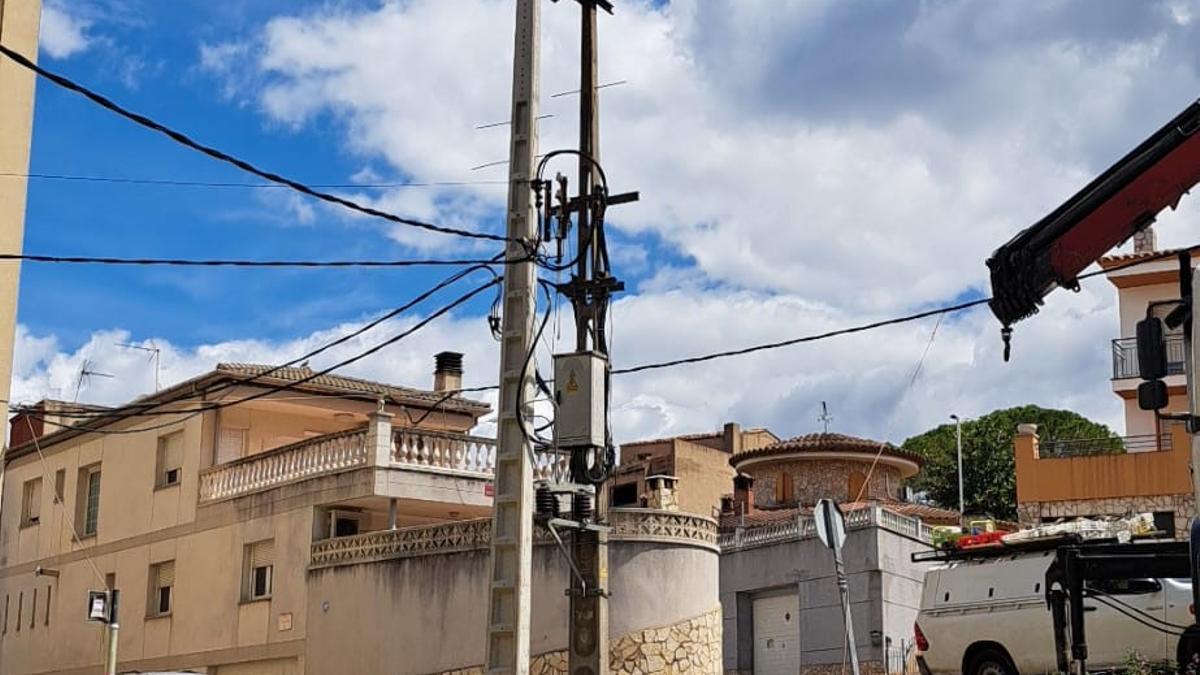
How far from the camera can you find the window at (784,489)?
1819 inches

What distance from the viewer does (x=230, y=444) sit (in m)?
37.0

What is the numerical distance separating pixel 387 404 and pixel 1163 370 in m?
27.8

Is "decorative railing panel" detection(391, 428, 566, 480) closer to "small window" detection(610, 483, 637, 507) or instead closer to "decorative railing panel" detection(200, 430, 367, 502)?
"decorative railing panel" detection(200, 430, 367, 502)

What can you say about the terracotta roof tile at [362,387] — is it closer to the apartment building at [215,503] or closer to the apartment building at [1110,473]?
the apartment building at [215,503]

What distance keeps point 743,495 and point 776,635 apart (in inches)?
438

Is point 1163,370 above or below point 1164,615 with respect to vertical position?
above

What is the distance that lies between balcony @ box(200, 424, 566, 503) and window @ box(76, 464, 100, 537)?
7.14m

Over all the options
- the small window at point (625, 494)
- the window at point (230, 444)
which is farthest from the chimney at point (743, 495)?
the window at point (230, 444)

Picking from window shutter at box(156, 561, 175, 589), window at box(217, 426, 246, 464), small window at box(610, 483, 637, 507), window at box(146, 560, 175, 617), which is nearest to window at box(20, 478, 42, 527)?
window at box(146, 560, 175, 617)

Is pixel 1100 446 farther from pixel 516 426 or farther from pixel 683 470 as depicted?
pixel 516 426

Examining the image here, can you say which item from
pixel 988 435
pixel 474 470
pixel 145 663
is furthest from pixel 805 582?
pixel 988 435

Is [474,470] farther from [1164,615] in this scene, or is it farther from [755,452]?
[1164,615]

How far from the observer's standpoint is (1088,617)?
60.5 ft

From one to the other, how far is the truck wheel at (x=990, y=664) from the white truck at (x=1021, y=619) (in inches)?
0.5
